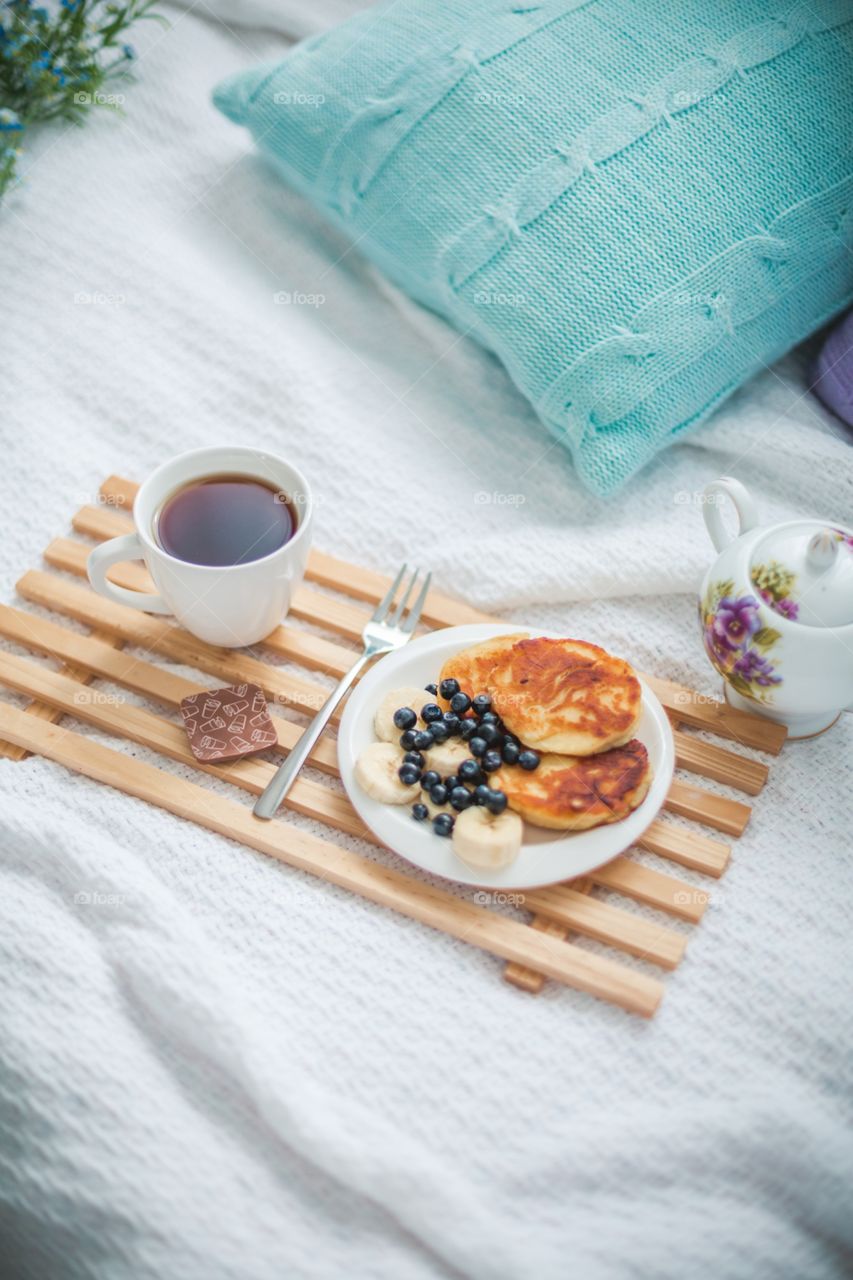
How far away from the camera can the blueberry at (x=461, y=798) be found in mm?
763

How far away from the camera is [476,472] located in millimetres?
1065

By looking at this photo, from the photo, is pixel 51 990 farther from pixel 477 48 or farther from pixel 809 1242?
pixel 477 48

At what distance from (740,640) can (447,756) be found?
253 millimetres

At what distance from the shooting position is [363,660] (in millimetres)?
894

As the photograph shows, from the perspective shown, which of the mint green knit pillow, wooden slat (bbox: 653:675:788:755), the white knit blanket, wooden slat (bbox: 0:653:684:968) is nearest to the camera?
the white knit blanket

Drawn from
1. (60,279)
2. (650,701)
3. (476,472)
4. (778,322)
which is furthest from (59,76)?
(650,701)

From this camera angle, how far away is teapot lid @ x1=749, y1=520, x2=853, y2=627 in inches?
29.7

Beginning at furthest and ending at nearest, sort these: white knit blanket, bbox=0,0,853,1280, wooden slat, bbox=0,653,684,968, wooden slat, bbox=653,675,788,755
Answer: wooden slat, bbox=653,675,788,755 < wooden slat, bbox=0,653,684,968 < white knit blanket, bbox=0,0,853,1280

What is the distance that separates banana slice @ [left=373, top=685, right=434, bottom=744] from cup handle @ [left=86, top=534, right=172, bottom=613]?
221mm

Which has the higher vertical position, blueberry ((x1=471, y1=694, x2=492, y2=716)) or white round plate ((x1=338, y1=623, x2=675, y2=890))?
blueberry ((x1=471, y1=694, x2=492, y2=716))

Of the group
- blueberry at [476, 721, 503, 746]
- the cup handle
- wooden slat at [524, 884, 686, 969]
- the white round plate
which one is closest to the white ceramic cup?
the cup handle

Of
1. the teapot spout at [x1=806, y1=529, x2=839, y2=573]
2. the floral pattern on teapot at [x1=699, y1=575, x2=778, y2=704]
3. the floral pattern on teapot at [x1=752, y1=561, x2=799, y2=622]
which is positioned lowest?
the floral pattern on teapot at [x1=699, y1=575, x2=778, y2=704]

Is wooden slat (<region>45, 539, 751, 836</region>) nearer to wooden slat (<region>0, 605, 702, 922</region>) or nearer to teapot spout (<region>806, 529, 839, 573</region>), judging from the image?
wooden slat (<region>0, 605, 702, 922</region>)

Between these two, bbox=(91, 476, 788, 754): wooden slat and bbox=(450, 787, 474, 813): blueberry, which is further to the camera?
bbox=(91, 476, 788, 754): wooden slat
